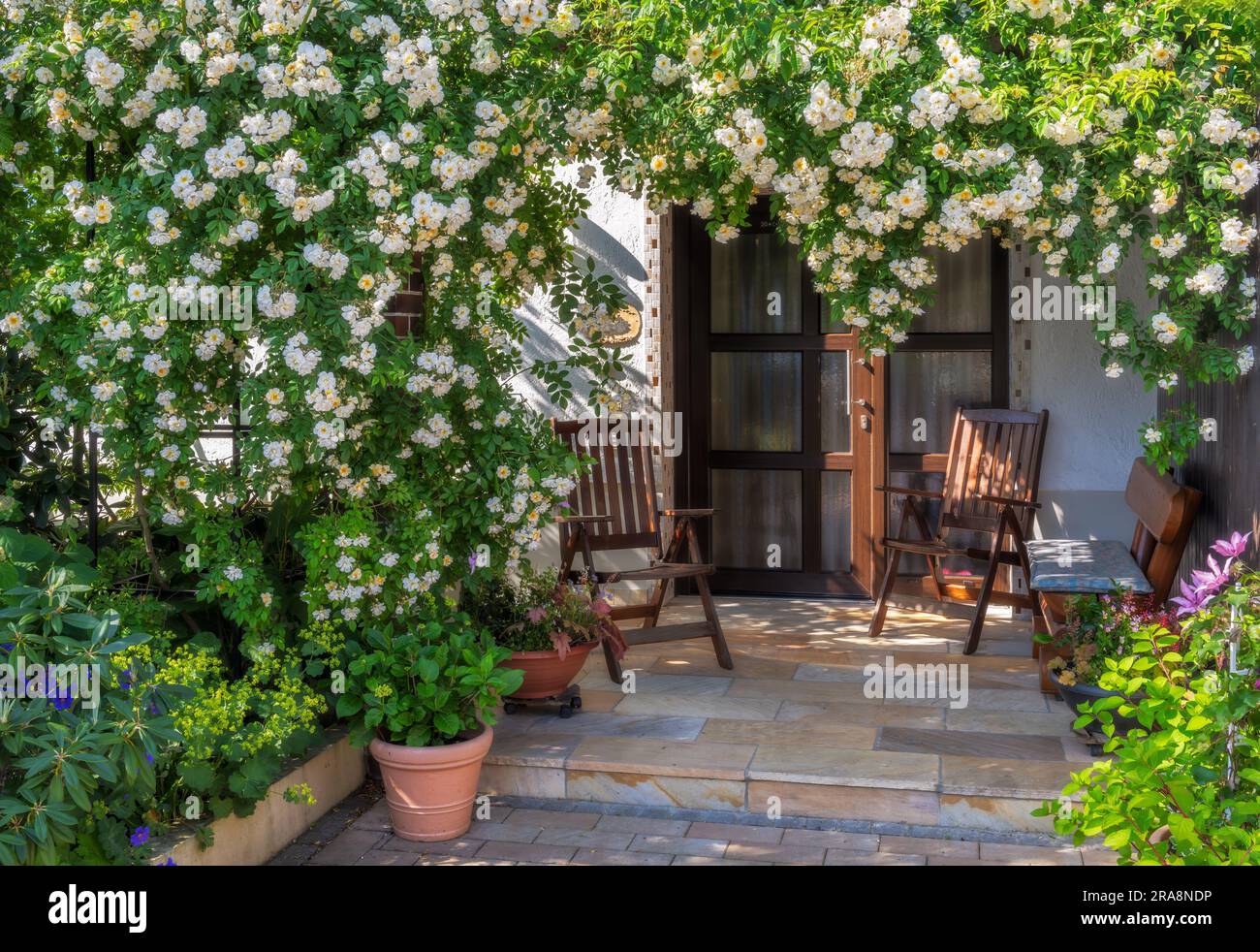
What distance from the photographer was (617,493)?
5387 millimetres

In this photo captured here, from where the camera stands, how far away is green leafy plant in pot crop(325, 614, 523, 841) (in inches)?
144

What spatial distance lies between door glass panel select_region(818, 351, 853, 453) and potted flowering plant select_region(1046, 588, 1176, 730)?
2.17 meters

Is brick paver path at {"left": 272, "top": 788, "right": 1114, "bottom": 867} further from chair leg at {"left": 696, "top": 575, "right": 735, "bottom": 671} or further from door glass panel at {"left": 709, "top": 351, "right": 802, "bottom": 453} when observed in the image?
door glass panel at {"left": 709, "top": 351, "right": 802, "bottom": 453}

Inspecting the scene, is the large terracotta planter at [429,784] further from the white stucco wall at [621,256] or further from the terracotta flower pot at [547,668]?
the white stucco wall at [621,256]

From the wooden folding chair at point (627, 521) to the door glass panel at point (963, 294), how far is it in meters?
1.57

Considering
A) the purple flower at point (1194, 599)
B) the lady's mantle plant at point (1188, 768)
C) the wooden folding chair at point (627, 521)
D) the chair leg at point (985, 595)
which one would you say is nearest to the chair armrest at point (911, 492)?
the chair leg at point (985, 595)

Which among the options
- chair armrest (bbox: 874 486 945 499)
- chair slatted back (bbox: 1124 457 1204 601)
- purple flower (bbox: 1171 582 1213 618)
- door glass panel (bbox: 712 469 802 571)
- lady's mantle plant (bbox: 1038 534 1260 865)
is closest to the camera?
lady's mantle plant (bbox: 1038 534 1260 865)

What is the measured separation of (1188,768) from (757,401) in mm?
4047

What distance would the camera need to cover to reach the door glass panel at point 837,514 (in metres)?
6.26

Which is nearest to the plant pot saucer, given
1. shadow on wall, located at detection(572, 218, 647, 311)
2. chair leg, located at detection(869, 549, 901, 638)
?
chair leg, located at detection(869, 549, 901, 638)

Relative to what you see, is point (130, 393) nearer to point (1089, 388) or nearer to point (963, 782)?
point (963, 782)

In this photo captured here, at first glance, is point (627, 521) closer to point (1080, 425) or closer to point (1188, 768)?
point (1080, 425)
